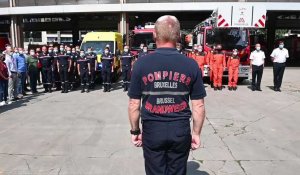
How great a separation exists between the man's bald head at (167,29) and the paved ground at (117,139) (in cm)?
264

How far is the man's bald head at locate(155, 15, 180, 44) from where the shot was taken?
118 inches

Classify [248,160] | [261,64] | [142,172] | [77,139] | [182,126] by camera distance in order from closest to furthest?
[182,126] → [142,172] → [248,160] → [77,139] → [261,64]

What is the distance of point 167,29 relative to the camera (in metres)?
3.02

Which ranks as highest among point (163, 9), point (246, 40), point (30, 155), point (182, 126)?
point (163, 9)

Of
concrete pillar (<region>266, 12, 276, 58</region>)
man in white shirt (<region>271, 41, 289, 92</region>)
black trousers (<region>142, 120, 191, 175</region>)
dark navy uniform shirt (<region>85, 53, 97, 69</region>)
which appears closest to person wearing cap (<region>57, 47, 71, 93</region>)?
dark navy uniform shirt (<region>85, 53, 97, 69</region>)

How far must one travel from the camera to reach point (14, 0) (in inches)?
1053

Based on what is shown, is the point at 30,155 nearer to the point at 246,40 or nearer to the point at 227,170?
the point at 227,170

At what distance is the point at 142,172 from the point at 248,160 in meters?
1.78

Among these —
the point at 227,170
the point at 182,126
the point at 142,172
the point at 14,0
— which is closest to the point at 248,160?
the point at 227,170

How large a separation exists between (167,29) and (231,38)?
12234 millimetres

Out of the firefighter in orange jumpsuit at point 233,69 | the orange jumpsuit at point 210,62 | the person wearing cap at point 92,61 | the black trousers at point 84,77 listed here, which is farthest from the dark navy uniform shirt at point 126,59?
the firefighter in orange jumpsuit at point 233,69

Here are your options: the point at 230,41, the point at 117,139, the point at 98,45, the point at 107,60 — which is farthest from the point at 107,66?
the point at 117,139

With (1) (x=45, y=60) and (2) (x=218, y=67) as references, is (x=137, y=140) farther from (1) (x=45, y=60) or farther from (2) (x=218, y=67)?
(1) (x=45, y=60)

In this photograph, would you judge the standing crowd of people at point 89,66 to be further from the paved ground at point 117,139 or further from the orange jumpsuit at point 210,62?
the paved ground at point 117,139
